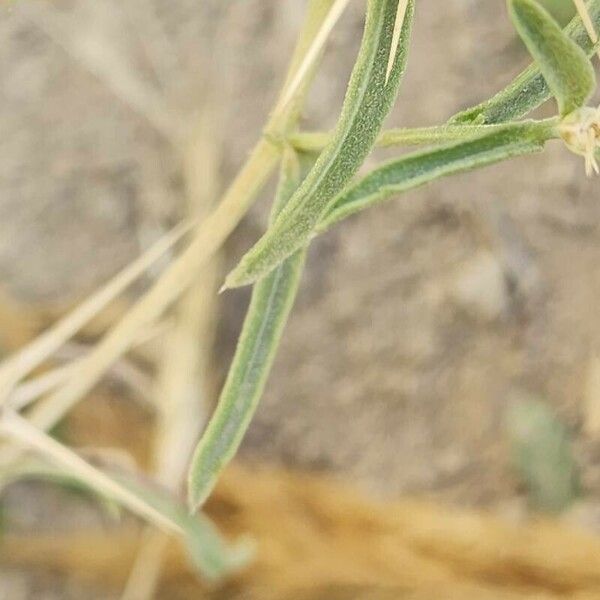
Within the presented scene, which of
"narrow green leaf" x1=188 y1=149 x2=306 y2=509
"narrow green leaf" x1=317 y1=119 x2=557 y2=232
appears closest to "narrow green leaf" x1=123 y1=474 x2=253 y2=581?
"narrow green leaf" x1=188 y1=149 x2=306 y2=509

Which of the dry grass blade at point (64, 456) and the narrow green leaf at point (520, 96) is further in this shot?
the dry grass blade at point (64, 456)

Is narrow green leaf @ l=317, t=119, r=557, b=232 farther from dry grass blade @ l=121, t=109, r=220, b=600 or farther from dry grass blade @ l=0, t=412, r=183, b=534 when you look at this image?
dry grass blade @ l=121, t=109, r=220, b=600

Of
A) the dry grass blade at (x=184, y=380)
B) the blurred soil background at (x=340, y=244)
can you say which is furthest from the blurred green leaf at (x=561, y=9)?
the dry grass blade at (x=184, y=380)

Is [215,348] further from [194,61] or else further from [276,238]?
[276,238]

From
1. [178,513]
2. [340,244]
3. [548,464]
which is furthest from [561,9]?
[178,513]

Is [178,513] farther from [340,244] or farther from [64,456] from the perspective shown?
[340,244]

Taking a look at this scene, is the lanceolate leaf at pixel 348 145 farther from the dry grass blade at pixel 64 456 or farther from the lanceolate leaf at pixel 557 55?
the dry grass blade at pixel 64 456
